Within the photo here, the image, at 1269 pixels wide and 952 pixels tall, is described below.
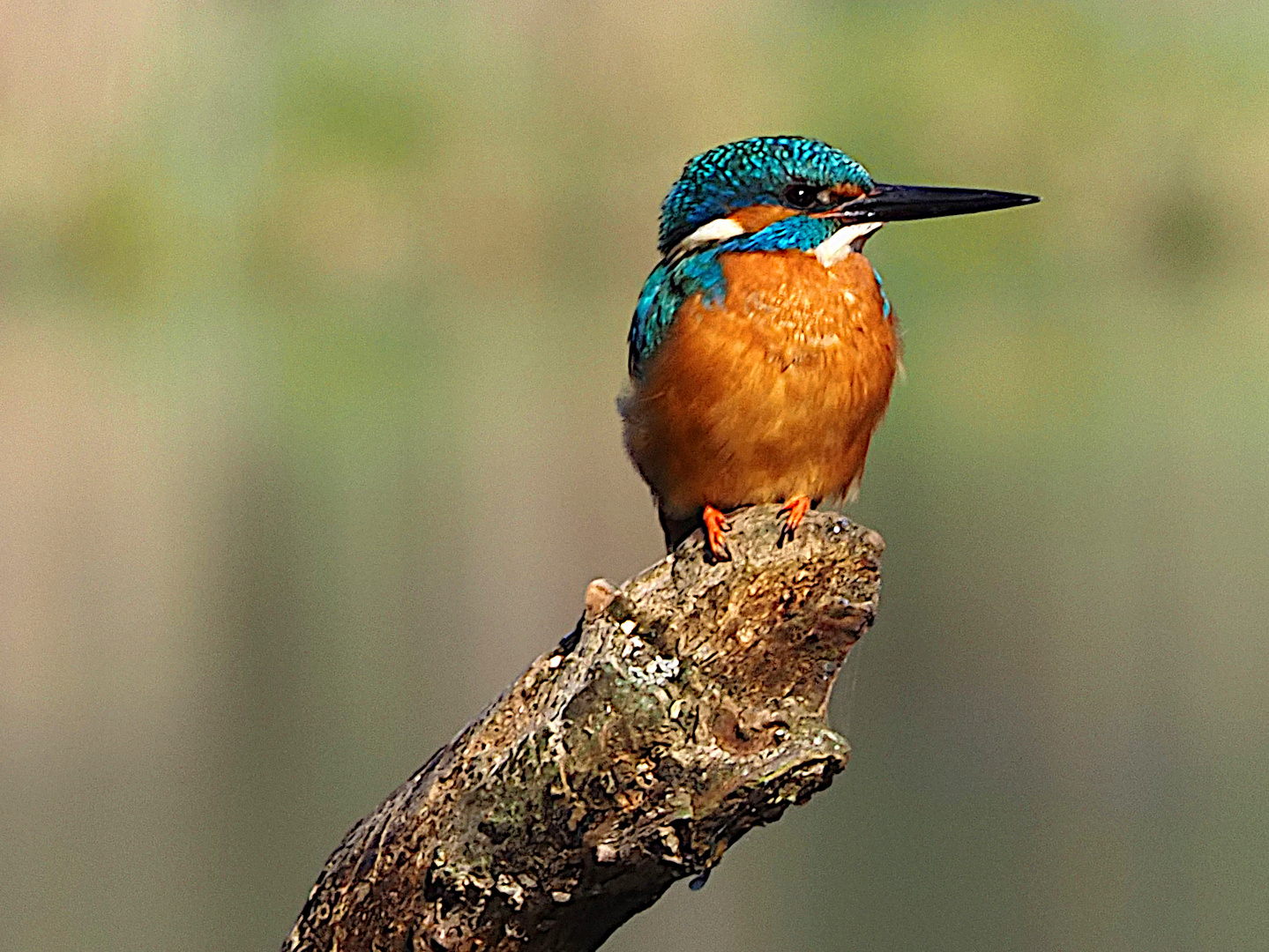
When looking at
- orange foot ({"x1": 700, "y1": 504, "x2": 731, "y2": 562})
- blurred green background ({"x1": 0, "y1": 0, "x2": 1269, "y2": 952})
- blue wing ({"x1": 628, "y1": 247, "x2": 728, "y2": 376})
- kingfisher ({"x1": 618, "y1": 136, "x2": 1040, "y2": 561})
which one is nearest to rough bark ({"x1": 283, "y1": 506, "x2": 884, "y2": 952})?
orange foot ({"x1": 700, "y1": 504, "x2": 731, "y2": 562})

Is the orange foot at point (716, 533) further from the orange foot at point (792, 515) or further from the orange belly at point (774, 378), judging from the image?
the orange belly at point (774, 378)

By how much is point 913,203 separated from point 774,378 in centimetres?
35

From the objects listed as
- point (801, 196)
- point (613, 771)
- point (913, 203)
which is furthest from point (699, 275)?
point (613, 771)

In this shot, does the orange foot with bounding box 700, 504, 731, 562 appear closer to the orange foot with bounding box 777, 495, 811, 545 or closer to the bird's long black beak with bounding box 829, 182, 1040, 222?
→ the orange foot with bounding box 777, 495, 811, 545

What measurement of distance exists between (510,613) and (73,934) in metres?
4.51

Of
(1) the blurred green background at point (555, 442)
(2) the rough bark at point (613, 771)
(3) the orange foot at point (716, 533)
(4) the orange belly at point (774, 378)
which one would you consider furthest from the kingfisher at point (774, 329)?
(2) the rough bark at point (613, 771)

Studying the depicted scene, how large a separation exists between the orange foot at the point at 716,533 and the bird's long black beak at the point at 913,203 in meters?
0.56

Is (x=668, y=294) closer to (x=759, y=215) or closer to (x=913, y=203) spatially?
(x=759, y=215)

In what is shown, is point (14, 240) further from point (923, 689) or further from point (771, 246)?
point (771, 246)

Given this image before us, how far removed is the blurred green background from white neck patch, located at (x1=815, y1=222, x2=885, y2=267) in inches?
26.6

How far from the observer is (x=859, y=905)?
7.81 metres

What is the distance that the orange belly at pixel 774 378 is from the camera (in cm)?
355

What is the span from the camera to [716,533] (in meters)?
3.11

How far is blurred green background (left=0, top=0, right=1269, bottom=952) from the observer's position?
27.2 ft
